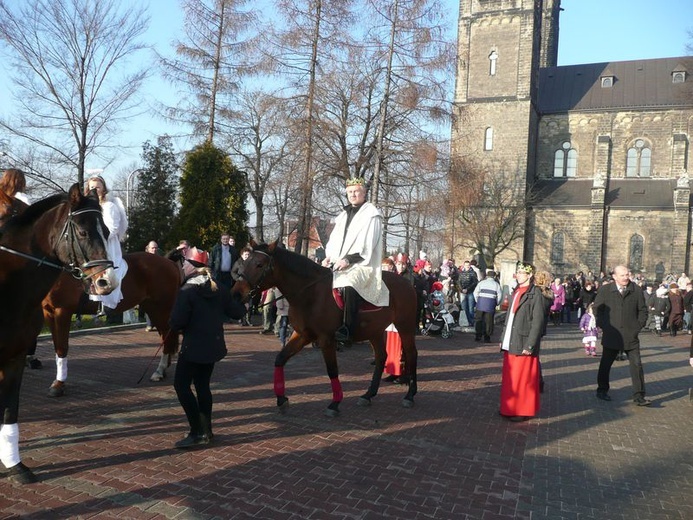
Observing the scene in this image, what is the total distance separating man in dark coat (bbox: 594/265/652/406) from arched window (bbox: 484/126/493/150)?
39276 millimetres

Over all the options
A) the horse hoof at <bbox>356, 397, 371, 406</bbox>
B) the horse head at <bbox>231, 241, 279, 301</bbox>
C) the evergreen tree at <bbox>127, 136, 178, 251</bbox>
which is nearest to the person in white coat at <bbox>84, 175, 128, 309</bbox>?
the horse head at <bbox>231, 241, 279, 301</bbox>

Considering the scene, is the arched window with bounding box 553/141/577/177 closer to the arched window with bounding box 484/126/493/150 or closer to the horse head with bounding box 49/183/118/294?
the arched window with bounding box 484/126/493/150

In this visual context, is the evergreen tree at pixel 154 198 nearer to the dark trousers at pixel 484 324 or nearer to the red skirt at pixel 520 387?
the dark trousers at pixel 484 324

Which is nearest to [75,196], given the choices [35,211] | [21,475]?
[35,211]

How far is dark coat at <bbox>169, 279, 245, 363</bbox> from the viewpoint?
502cm

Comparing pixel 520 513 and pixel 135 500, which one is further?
pixel 520 513

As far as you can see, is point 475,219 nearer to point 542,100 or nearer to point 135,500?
point 542,100

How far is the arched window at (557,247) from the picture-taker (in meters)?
45.2

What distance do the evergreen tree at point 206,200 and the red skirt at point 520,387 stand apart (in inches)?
435

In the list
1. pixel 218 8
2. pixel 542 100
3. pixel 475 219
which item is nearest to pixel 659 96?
pixel 542 100

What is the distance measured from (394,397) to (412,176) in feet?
40.4

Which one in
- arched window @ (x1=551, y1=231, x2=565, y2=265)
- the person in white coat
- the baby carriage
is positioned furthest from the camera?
arched window @ (x1=551, y1=231, x2=565, y2=265)

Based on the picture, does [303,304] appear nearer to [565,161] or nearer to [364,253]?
[364,253]

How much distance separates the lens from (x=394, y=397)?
26.0 ft
